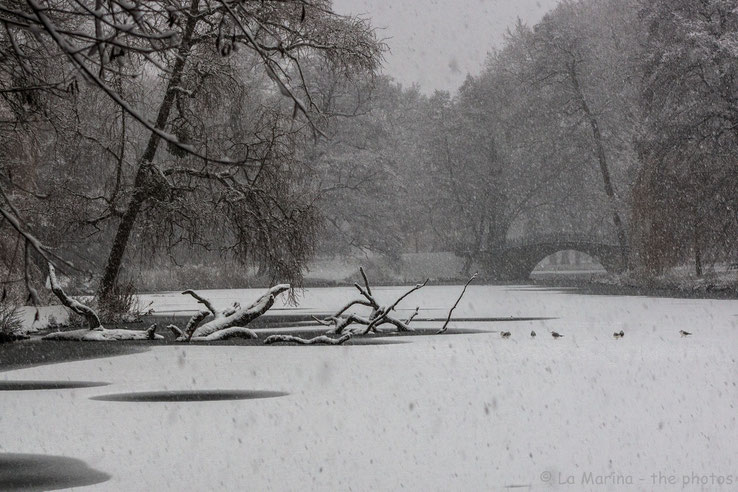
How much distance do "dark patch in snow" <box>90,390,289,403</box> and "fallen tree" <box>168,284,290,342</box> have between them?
598 centimetres

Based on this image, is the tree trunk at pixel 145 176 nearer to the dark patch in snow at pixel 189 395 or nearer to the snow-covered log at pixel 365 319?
the snow-covered log at pixel 365 319

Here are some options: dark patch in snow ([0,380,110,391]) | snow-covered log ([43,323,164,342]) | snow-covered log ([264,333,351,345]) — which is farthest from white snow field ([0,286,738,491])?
snow-covered log ([43,323,164,342])

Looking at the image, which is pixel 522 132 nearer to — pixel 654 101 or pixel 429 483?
pixel 654 101

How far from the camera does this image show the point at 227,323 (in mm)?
16891

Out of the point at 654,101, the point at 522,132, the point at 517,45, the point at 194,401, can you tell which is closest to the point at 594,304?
the point at 654,101

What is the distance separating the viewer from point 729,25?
99.3 feet

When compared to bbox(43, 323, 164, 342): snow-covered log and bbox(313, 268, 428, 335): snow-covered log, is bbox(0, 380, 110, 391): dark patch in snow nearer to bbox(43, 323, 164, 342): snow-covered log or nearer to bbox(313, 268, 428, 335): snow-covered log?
bbox(43, 323, 164, 342): snow-covered log

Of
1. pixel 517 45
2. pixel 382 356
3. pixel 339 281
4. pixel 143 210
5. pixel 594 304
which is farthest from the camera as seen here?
pixel 517 45

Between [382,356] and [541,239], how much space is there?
38.9 metres

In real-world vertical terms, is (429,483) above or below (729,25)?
below

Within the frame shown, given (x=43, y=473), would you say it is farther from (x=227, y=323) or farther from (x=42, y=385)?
(x=227, y=323)

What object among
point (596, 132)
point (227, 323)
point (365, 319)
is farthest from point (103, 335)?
point (596, 132)

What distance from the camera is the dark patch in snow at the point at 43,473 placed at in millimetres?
5801

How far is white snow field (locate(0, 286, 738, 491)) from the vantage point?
6.08 metres
